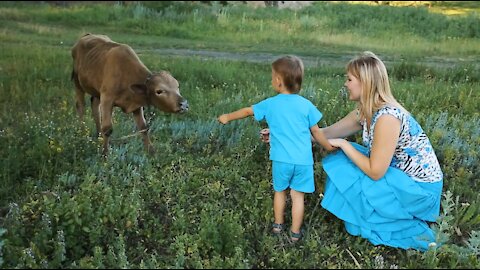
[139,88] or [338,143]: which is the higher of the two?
[139,88]

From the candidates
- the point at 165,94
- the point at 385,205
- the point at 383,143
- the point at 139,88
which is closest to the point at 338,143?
the point at 383,143

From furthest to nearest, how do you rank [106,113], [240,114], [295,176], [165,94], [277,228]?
1. [106,113]
2. [165,94]
3. [277,228]
4. [240,114]
5. [295,176]

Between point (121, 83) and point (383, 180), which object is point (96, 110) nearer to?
point (121, 83)

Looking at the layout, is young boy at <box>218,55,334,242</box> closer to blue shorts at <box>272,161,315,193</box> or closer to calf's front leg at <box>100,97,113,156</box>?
blue shorts at <box>272,161,315,193</box>

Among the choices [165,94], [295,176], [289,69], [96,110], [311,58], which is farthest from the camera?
[311,58]

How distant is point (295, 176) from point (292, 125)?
44 cm

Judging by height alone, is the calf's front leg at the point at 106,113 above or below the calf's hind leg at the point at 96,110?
above

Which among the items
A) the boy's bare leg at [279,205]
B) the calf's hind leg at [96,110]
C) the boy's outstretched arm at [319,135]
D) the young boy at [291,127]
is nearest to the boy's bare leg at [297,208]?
the young boy at [291,127]

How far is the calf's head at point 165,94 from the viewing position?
18.0 feet

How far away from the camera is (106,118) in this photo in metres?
5.85

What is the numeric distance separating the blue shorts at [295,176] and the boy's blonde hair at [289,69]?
679 mm

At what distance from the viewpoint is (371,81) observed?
4863 mm

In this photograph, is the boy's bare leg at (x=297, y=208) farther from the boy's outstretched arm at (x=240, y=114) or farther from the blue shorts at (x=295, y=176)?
the boy's outstretched arm at (x=240, y=114)

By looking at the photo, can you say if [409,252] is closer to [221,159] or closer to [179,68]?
[221,159]
